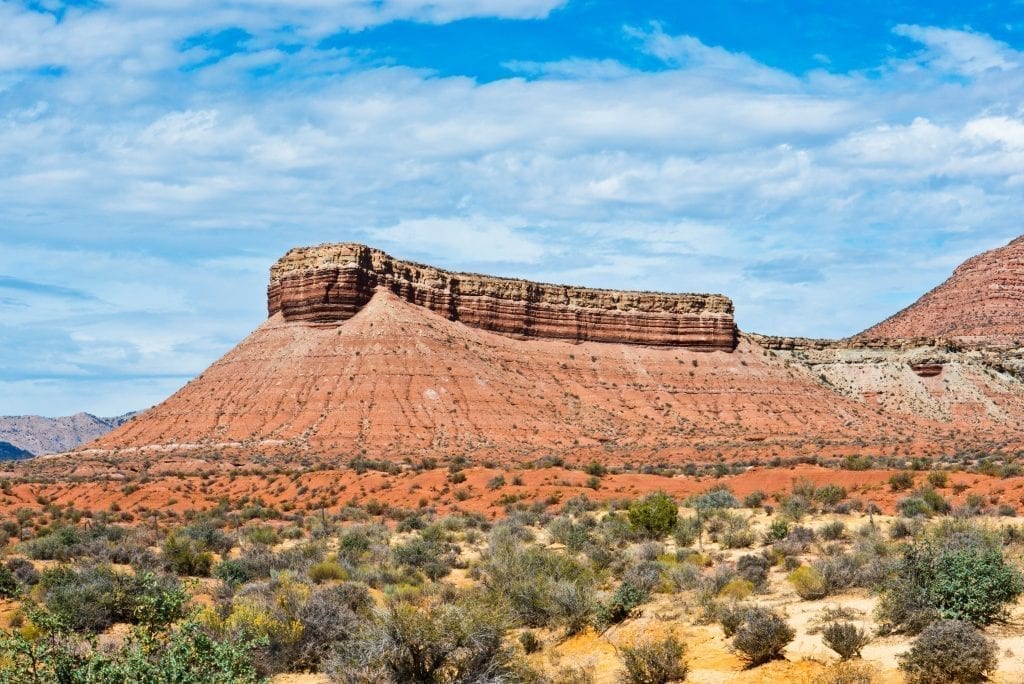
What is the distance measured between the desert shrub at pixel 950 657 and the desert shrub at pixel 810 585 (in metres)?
4.26

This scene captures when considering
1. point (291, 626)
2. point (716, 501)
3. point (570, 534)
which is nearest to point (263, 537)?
point (570, 534)

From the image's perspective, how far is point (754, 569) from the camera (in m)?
16.6

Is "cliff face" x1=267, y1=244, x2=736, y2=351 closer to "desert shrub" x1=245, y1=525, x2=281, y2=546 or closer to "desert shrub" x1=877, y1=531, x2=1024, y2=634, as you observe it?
"desert shrub" x1=245, y1=525, x2=281, y2=546

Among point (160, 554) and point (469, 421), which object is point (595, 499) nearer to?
point (160, 554)

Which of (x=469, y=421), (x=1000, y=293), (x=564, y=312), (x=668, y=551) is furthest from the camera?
(x=1000, y=293)

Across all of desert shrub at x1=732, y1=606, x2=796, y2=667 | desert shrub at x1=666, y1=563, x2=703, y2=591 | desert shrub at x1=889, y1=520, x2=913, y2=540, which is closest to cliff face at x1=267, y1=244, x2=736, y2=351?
desert shrub at x1=889, y1=520, x2=913, y2=540

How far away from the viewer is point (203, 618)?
42.2 feet

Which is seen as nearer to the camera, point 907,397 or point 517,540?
point 517,540

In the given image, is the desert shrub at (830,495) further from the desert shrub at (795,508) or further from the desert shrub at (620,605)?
the desert shrub at (620,605)

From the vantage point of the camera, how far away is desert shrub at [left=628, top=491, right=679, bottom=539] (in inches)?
899

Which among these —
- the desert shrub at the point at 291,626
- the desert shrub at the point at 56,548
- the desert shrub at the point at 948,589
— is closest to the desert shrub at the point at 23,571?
the desert shrub at the point at 56,548

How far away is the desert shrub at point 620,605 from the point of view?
1432 cm

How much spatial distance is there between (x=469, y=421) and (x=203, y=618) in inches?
1999

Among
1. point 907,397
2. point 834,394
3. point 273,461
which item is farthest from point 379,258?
point 907,397
